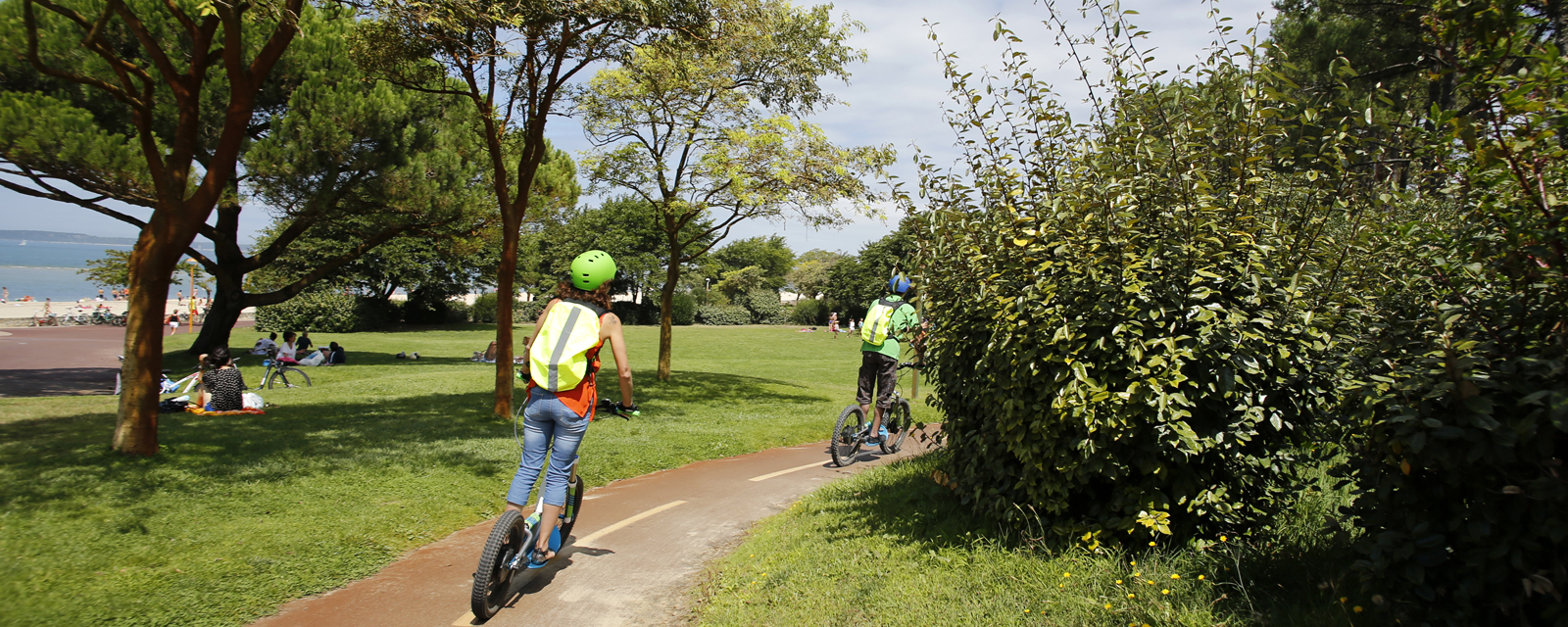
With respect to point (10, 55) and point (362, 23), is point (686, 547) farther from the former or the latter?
point (10, 55)

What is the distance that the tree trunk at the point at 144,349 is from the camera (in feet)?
24.7

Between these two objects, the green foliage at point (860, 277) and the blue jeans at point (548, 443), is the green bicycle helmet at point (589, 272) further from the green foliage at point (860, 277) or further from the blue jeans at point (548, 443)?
the green foliage at point (860, 277)

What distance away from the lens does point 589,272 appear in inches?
188

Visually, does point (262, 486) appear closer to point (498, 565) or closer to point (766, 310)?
point (498, 565)

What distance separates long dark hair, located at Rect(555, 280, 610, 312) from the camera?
4.83 metres

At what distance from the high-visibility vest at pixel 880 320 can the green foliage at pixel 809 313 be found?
6048cm

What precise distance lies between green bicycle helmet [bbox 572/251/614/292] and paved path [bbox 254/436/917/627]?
1.85 meters

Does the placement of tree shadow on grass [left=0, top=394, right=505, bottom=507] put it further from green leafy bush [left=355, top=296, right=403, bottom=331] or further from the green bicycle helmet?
green leafy bush [left=355, top=296, right=403, bottom=331]

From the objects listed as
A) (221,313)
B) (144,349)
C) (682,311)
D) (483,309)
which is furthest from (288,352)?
(682,311)

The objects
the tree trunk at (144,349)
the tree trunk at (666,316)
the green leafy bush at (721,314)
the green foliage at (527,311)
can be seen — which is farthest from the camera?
the green leafy bush at (721,314)

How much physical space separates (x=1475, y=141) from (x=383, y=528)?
6551mm

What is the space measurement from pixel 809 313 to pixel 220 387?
59.9m

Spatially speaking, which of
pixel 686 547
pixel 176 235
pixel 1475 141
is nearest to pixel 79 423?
pixel 176 235

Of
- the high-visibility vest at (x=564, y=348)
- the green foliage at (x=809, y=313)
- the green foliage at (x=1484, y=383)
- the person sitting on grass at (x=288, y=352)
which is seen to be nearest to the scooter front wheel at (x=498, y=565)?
the high-visibility vest at (x=564, y=348)
